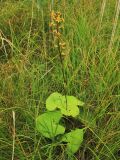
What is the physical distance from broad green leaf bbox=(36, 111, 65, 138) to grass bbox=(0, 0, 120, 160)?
4 cm

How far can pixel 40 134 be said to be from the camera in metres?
1.57

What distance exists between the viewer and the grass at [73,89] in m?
1.54

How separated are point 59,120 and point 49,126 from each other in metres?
0.07

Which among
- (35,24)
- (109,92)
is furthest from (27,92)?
(35,24)

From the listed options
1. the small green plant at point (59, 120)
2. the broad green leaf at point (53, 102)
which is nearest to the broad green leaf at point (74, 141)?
the small green plant at point (59, 120)

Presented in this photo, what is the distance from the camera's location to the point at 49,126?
1.53m

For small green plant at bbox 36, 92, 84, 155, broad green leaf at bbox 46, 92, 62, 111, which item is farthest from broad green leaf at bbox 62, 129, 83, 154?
broad green leaf at bbox 46, 92, 62, 111

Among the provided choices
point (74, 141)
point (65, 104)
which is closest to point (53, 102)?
point (65, 104)

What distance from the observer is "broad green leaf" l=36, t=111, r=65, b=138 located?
4.97ft

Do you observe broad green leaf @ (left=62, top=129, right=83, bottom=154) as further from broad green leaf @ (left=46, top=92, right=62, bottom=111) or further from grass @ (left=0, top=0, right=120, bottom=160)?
broad green leaf @ (left=46, top=92, right=62, bottom=111)

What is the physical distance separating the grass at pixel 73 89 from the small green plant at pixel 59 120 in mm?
41

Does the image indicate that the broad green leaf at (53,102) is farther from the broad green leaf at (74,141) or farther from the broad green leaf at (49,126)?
the broad green leaf at (74,141)

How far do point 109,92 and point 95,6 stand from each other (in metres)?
0.92

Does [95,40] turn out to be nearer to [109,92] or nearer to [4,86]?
[109,92]
